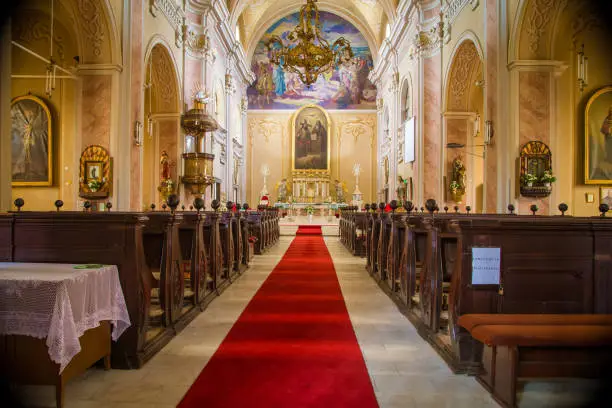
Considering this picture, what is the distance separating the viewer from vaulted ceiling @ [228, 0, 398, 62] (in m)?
24.0

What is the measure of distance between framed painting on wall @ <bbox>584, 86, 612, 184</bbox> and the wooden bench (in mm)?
8454

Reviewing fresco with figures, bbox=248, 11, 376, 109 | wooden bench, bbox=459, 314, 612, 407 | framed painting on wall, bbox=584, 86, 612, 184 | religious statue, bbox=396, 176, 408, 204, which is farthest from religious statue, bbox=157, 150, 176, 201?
fresco with figures, bbox=248, 11, 376, 109

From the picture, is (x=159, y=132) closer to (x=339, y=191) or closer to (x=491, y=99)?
(x=491, y=99)

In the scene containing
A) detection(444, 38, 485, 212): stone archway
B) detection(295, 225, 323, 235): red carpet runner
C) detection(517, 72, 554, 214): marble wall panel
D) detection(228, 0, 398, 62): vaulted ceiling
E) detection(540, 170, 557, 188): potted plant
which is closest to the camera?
detection(540, 170, 557, 188): potted plant

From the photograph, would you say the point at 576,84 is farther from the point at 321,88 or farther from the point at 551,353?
the point at 321,88

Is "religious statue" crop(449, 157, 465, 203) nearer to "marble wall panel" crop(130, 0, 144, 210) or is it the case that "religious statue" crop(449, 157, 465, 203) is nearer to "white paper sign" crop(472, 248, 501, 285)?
"marble wall panel" crop(130, 0, 144, 210)

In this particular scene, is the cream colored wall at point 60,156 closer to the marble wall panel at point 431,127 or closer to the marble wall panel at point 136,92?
the marble wall panel at point 136,92

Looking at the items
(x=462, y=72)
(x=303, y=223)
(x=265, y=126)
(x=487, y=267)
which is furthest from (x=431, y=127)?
(x=265, y=126)

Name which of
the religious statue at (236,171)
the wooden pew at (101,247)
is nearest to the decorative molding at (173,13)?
the religious statue at (236,171)

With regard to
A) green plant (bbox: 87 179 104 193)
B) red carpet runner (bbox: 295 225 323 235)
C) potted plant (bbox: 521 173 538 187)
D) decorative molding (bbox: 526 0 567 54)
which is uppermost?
decorative molding (bbox: 526 0 567 54)

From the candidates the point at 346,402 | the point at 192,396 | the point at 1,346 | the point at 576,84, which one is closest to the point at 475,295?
the point at 346,402

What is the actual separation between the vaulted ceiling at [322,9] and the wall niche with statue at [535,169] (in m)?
16.5

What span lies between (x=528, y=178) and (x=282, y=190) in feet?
58.6

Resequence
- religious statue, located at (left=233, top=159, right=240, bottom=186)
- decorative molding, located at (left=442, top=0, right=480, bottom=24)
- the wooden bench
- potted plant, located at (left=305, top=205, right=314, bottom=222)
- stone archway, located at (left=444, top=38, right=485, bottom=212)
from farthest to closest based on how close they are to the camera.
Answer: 1. religious statue, located at (left=233, top=159, right=240, bottom=186)
2. potted plant, located at (left=305, top=205, right=314, bottom=222)
3. stone archway, located at (left=444, top=38, right=485, bottom=212)
4. decorative molding, located at (left=442, top=0, right=480, bottom=24)
5. the wooden bench
